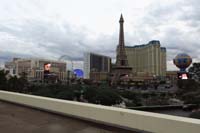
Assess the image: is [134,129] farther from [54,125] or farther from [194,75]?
[194,75]

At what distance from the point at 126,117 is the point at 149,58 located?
157 metres

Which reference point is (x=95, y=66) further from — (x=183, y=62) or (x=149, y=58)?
(x=183, y=62)

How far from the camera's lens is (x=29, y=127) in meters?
6.63

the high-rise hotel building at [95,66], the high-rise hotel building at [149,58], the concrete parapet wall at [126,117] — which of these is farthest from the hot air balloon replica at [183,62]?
the high-rise hotel building at [149,58]

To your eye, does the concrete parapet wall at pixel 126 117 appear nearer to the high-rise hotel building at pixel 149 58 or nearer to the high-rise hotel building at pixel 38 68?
the high-rise hotel building at pixel 38 68

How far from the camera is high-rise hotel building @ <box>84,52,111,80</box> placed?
401ft

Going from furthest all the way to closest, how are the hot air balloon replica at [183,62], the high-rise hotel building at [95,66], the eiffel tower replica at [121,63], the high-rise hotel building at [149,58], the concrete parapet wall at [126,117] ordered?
the high-rise hotel building at [149,58], the high-rise hotel building at [95,66], the eiffel tower replica at [121,63], the hot air balloon replica at [183,62], the concrete parapet wall at [126,117]

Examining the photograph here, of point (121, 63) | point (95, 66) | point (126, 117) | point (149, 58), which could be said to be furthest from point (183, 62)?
point (149, 58)

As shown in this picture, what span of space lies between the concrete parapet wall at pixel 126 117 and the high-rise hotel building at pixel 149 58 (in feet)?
464

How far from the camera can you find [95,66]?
137 m

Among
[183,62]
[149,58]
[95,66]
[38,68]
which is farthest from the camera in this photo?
[149,58]

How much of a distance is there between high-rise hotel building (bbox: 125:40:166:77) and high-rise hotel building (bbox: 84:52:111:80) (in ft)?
62.5

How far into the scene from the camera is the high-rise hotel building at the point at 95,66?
122125mm

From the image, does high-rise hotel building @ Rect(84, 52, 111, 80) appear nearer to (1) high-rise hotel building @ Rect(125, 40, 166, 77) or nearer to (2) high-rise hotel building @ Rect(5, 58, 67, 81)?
(2) high-rise hotel building @ Rect(5, 58, 67, 81)
